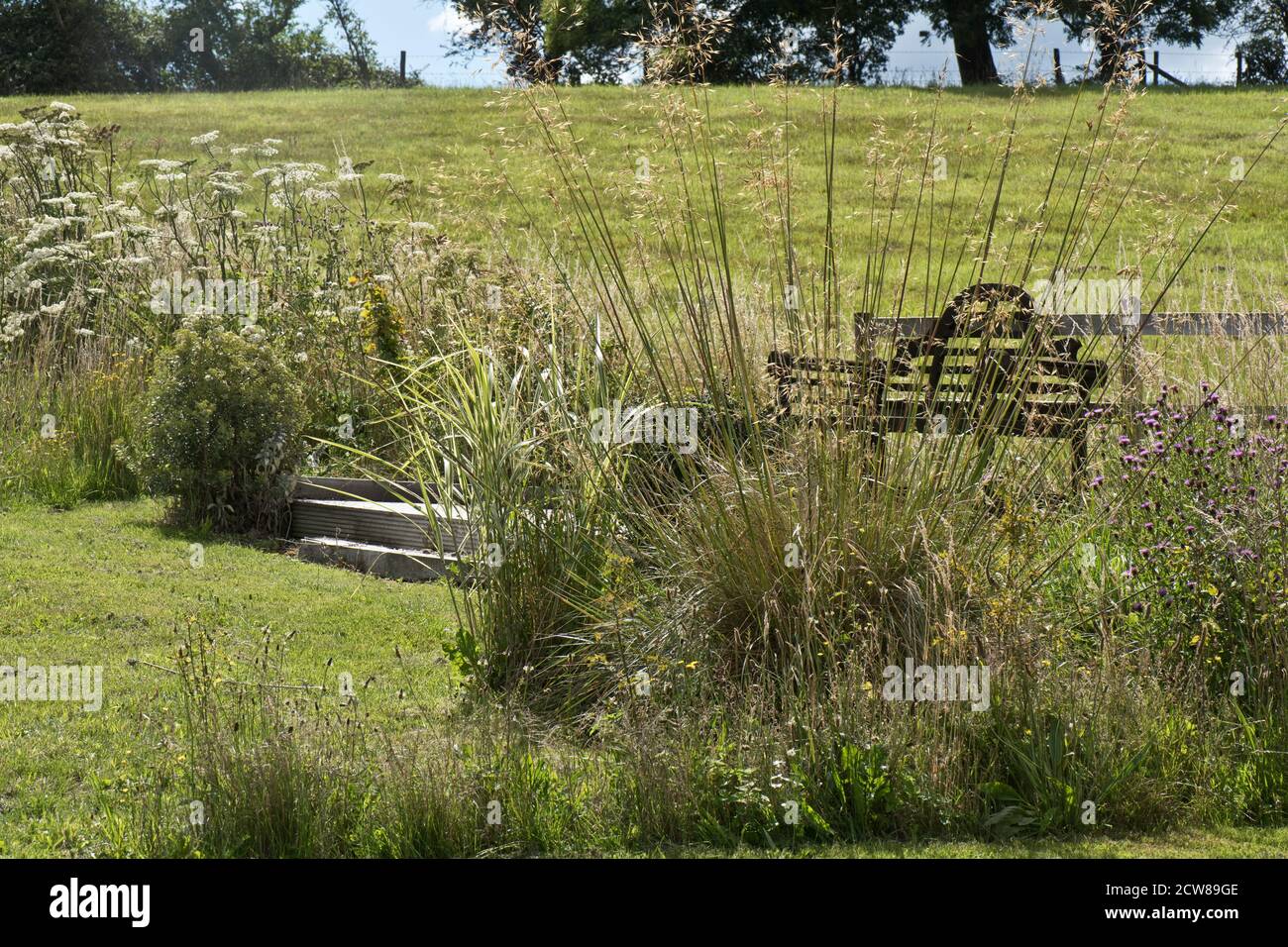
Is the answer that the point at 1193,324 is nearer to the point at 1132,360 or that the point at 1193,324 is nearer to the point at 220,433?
the point at 1132,360

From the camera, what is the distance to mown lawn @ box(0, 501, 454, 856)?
414cm

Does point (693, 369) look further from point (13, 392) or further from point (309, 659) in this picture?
point (13, 392)

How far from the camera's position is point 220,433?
7.57 m

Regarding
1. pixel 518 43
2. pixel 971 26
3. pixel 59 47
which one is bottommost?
pixel 518 43

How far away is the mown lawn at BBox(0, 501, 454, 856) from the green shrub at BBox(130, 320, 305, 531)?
0.34 metres

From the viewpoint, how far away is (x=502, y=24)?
4789 mm

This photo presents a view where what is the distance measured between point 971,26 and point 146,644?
2593 cm

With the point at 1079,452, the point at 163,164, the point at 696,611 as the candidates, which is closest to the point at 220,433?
the point at 163,164

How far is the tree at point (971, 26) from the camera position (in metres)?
27.0

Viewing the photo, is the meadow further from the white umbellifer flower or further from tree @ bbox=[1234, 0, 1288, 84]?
tree @ bbox=[1234, 0, 1288, 84]

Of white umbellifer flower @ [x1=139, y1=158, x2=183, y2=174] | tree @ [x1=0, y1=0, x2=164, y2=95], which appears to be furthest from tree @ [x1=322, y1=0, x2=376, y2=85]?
white umbellifer flower @ [x1=139, y1=158, x2=183, y2=174]

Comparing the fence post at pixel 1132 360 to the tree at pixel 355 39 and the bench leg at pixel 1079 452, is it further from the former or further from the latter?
the tree at pixel 355 39

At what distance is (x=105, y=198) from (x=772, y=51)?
8.41m
